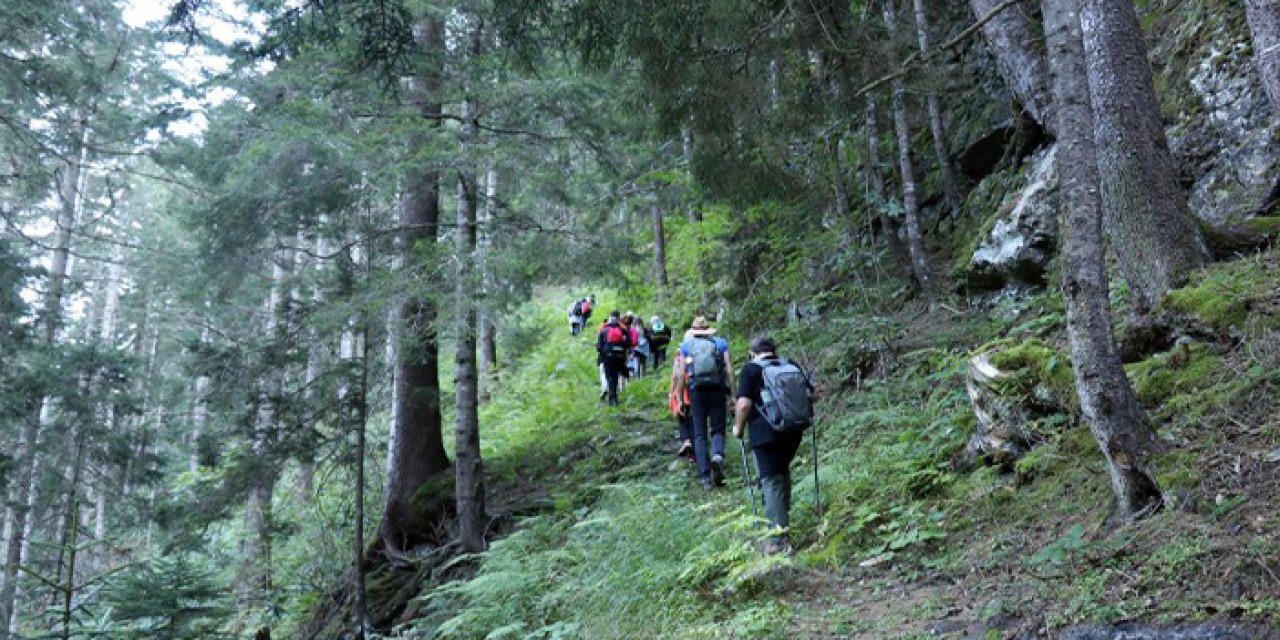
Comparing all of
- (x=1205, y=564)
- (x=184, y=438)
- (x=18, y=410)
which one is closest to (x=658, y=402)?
(x=1205, y=564)

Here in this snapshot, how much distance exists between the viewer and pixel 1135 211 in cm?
607

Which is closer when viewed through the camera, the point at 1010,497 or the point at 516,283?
the point at 1010,497

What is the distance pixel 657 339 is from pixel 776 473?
11.0 meters

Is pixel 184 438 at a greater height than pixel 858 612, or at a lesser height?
greater

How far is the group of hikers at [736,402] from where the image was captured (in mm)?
5906

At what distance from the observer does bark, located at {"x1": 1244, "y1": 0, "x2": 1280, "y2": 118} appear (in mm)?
4410

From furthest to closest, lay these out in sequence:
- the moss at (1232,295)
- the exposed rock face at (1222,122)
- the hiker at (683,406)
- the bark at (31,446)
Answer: the bark at (31,446) < the hiker at (683,406) < the exposed rock face at (1222,122) < the moss at (1232,295)

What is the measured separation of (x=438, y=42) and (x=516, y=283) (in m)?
4.16

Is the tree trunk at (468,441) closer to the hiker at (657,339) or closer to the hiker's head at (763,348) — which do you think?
the hiker's head at (763,348)

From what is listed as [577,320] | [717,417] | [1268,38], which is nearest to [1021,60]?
[1268,38]

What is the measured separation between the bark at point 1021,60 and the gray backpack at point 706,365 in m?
4.93

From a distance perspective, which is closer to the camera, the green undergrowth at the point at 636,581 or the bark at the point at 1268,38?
the bark at the point at 1268,38

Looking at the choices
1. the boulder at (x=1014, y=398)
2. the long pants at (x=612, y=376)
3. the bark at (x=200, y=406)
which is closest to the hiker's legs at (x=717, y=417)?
the boulder at (x=1014, y=398)

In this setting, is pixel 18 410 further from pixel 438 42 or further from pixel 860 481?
pixel 860 481
